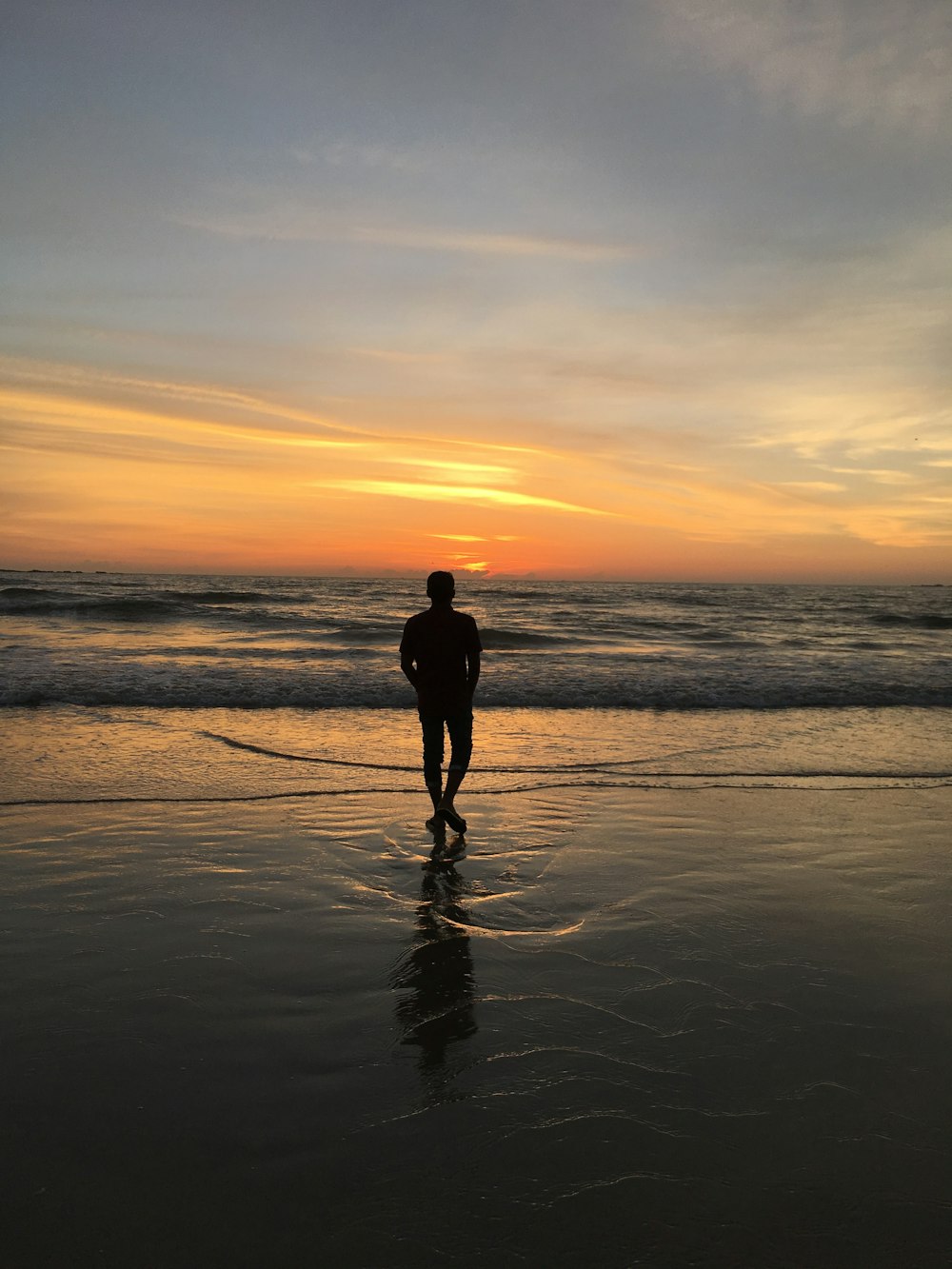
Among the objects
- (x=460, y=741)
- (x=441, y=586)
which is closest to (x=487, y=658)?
(x=460, y=741)

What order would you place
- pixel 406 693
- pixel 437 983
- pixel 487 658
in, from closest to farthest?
pixel 437 983
pixel 406 693
pixel 487 658

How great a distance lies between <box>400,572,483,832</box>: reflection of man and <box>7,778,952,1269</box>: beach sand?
96cm

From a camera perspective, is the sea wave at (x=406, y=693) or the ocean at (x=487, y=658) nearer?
the sea wave at (x=406, y=693)

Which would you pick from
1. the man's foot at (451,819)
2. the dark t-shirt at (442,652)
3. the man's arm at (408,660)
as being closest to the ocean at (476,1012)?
the man's foot at (451,819)

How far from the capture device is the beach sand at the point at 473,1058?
2.35 m

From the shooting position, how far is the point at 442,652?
6750 millimetres

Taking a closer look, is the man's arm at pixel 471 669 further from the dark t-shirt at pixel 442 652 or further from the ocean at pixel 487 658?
the ocean at pixel 487 658

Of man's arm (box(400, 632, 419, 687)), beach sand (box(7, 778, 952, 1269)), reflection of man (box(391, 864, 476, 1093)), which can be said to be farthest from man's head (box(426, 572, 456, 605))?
reflection of man (box(391, 864, 476, 1093))

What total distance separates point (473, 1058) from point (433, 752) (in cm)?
366

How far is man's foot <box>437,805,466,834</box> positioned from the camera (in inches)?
256

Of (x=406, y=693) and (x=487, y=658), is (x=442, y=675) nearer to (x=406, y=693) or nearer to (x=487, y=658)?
(x=406, y=693)

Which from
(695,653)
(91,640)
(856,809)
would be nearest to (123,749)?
(856,809)

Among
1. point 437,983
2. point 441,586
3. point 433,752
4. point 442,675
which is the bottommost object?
point 437,983

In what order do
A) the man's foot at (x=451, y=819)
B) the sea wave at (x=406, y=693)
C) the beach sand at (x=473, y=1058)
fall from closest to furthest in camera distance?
the beach sand at (x=473, y=1058) → the man's foot at (x=451, y=819) → the sea wave at (x=406, y=693)
